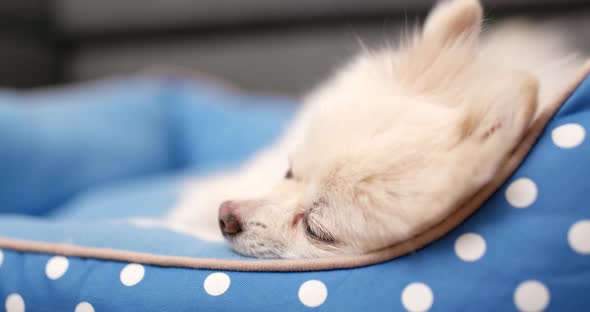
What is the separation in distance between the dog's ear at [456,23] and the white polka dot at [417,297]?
518 millimetres

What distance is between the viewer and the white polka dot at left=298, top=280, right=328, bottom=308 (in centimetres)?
81

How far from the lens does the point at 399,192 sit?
794 mm

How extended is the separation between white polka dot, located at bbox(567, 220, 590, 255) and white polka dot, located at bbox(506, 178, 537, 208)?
0.23ft

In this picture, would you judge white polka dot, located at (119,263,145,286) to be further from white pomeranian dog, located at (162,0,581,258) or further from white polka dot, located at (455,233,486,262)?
white polka dot, located at (455,233,486,262)

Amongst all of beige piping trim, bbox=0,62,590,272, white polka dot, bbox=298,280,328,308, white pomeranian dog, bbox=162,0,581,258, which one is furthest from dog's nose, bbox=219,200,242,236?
white polka dot, bbox=298,280,328,308

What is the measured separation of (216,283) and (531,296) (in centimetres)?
51

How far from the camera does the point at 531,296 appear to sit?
0.74 meters

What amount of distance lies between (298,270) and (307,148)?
30cm

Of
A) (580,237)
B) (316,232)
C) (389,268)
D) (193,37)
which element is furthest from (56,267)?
(193,37)

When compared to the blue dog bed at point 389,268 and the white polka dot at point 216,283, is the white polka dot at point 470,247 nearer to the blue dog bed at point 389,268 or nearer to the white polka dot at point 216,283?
the blue dog bed at point 389,268

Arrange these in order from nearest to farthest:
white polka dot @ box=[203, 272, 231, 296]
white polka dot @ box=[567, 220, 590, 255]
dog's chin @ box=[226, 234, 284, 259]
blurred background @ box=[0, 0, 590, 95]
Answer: white polka dot @ box=[567, 220, 590, 255] → white polka dot @ box=[203, 272, 231, 296] → dog's chin @ box=[226, 234, 284, 259] → blurred background @ box=[0, 0, 590, 95]

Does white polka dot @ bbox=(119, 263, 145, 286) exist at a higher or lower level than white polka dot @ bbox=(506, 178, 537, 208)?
lower

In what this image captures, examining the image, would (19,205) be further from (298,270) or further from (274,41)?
(274,41)

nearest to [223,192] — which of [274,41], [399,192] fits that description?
[399,192]
